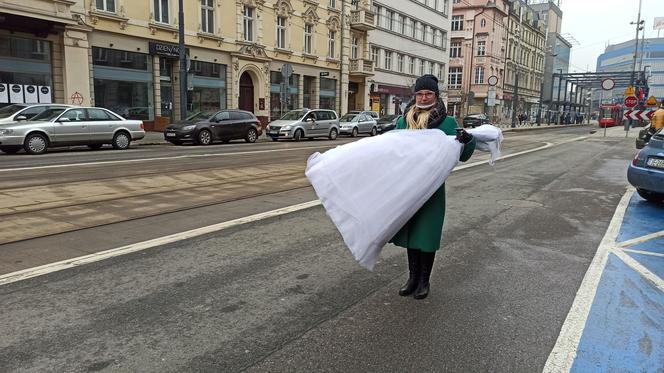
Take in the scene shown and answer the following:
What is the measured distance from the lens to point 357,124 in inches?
1204

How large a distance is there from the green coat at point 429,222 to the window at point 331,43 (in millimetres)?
36065

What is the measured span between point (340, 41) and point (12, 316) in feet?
126

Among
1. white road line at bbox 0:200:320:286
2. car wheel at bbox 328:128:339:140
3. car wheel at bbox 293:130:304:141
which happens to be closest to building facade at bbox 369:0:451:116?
car wheel at bbox 328:128:339:140

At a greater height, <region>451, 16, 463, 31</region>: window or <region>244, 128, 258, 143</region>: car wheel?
<region>451, 16, 463, 31</region>: window

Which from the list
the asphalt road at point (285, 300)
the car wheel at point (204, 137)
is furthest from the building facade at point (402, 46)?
the asphalt road at point (285, 300)

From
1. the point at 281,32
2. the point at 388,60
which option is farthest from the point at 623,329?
the point at 388,60

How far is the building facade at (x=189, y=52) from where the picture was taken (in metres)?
21.2

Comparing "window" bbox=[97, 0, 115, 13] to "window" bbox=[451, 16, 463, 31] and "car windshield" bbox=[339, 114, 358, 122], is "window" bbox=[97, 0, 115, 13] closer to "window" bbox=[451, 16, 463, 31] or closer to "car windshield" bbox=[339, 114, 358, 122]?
"car windshield" bbox=[339, 114, 358, 122]

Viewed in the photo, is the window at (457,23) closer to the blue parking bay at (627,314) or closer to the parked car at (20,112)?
the parked car at (20,112)

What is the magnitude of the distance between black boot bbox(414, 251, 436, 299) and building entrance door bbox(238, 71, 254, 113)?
94.0 ft

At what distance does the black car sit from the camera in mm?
20328

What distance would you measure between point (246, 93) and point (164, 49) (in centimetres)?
733

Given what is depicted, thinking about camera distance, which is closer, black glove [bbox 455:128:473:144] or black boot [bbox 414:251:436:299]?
black glove [bbox 455:128:473:144]

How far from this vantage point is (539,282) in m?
4.71
